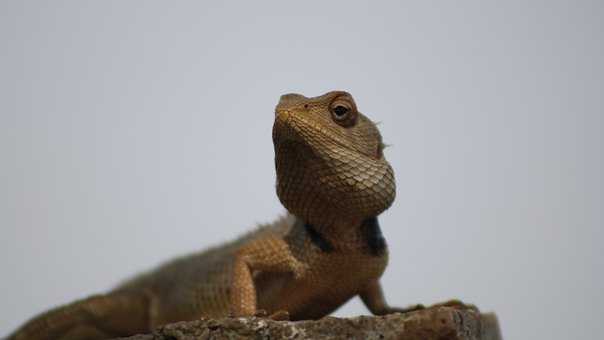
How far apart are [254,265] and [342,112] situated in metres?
1.20

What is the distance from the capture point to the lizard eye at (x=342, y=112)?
4.51 m

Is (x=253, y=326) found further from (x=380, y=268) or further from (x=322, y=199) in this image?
(x=380, y=268)

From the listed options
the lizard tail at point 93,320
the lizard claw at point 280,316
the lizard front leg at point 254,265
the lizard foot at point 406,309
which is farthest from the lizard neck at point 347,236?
the lizard tail at point 93,320

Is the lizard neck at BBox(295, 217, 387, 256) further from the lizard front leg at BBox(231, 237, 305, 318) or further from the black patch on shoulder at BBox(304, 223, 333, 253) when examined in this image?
the lizard front leg at BBox(231, 237, 305, 318)

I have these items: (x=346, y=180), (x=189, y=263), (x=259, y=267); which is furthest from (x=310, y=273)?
(x=189, y=263)

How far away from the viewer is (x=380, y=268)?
4.99 m

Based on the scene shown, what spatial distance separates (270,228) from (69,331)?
205 centimetres

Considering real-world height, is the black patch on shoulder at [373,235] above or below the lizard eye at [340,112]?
below

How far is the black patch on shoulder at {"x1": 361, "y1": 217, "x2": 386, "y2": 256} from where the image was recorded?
4777 millimetres

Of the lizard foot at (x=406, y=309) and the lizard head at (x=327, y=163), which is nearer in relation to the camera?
the lizard head at (x=327, y=163)

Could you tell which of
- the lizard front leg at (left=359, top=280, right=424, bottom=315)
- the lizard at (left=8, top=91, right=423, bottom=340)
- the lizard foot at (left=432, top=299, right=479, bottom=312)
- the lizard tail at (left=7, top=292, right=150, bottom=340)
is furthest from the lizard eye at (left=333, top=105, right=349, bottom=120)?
the lizard tail at (left=7, top=292, right=150, bottom=340)

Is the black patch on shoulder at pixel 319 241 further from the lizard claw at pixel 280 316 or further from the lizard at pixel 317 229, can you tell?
the lizard claw at pixel 280 316

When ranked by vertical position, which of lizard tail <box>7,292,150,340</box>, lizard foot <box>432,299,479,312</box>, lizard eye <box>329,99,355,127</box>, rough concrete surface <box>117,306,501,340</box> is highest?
lizard eye <box>329,99,355,127</box>

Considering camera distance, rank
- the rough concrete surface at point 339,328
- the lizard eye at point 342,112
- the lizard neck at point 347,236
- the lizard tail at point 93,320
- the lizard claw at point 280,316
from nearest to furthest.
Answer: the rough concrete surface at point 339,328 → the lizard claw at point 280,316 → the lizard eye at point 342,112 → the lizard neck at point 347,236 → the lizard tail at point 93,320
